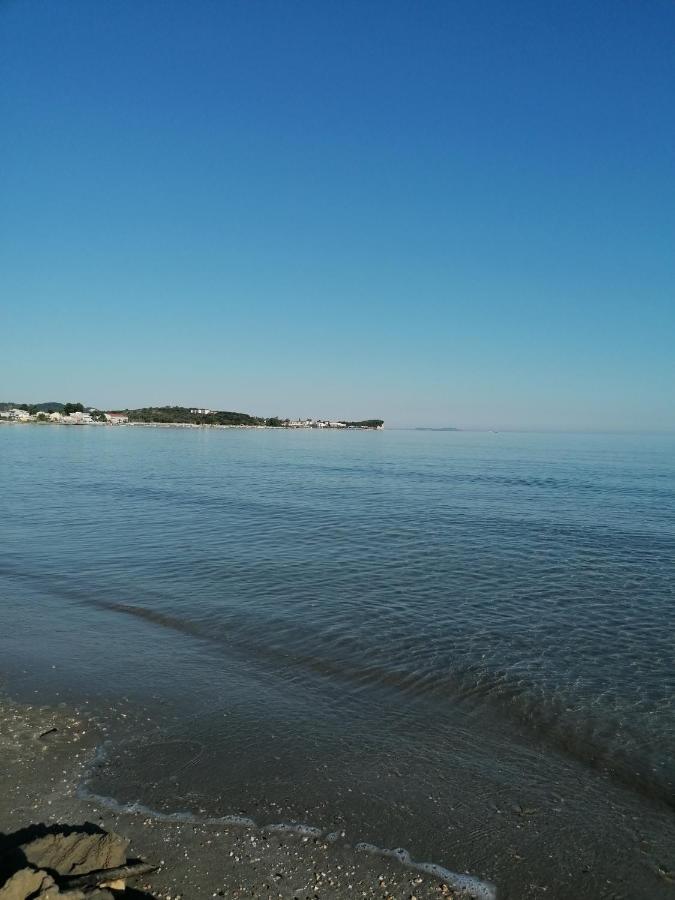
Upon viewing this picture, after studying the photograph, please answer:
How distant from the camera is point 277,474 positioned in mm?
60312

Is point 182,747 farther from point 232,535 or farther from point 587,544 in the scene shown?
point 587,544

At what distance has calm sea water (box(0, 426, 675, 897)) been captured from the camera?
22.4 ft

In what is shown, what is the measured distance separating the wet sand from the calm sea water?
41 centimetres

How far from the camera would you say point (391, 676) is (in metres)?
11.3

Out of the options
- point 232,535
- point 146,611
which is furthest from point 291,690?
point 232,535

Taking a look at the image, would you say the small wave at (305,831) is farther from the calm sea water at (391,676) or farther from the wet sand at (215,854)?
the calm sea water at (391,676)

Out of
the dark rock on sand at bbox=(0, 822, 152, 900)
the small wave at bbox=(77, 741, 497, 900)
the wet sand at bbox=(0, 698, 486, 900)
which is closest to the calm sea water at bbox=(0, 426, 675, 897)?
the small wave at bbox=(77, 741, 497, 900)

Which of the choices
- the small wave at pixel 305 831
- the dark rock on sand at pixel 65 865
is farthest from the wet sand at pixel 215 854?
the dark rock on sand at pixel 65 865

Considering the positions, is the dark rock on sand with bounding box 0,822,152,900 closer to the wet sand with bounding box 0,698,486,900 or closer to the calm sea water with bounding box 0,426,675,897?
the wet sand with bounding box 0,698,486,900

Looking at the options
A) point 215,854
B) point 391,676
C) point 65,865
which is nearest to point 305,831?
point 215,854

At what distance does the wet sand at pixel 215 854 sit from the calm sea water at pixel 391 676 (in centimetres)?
41

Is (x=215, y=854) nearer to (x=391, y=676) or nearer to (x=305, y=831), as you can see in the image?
(x=305, y=831)

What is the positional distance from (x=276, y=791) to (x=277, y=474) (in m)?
53.5

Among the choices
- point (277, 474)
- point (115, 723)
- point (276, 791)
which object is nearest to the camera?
point (276, 791)
